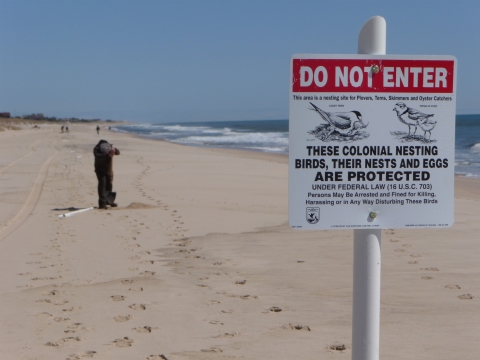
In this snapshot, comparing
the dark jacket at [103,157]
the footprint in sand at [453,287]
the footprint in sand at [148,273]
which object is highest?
the dark jacket at [103,157]

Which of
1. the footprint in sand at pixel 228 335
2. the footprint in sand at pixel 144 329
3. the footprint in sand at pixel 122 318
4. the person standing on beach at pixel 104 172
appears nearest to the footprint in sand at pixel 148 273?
the footprint in sand at pixel 122 318

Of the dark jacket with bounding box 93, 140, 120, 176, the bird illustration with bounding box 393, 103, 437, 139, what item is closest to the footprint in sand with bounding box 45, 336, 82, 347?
the bird illustration with bounding box 393, 103, 437, 139

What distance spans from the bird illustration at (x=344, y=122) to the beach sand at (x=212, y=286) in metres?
2.15

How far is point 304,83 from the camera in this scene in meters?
2.54

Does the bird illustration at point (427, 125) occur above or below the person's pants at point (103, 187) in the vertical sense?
above

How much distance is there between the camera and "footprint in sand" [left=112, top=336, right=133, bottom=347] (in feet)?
14.4

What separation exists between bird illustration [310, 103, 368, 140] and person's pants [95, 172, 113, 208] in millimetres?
9118

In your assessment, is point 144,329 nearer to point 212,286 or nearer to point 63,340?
point 63,340

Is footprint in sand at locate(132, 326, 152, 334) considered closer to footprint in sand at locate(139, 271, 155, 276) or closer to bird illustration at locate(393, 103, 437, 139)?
footprint in sand at locate(139, 271, 155, 276)

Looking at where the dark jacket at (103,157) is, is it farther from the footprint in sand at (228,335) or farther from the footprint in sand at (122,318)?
the footprint in sand at (228,335)

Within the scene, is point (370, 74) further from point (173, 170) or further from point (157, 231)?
point (173, 170)

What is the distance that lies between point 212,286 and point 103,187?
5875mm

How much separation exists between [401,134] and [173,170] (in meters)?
16.5

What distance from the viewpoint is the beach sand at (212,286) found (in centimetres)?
440
